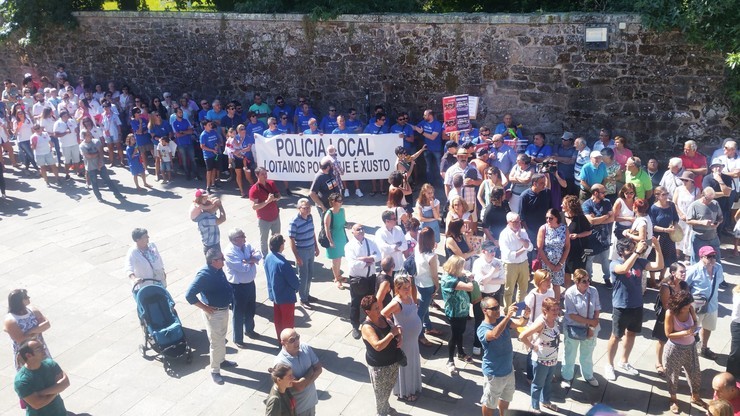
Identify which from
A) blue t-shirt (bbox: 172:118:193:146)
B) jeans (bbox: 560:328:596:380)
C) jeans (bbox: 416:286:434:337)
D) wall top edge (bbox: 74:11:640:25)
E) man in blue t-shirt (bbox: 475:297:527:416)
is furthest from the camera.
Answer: blue t-shirt (bbox: 172:118:193:146)

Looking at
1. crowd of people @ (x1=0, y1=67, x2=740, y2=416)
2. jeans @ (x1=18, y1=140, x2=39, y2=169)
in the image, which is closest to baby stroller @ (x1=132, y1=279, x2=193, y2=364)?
crowd of people @ (x1=0, y1=67, x2=740, y2=416)

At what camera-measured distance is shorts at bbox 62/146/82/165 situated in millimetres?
14880

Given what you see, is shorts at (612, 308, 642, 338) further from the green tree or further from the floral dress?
the green tree

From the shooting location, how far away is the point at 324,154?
13.5 meters

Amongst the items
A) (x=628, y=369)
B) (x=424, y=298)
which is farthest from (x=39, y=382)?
(x=628, y=369)

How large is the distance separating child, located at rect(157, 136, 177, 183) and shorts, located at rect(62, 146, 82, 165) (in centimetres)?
184

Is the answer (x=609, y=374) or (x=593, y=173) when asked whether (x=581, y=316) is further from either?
(x=593, y=173)

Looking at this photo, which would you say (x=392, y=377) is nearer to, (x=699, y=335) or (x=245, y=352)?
(x=245, y=352)

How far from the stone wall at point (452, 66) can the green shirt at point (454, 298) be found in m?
6.94

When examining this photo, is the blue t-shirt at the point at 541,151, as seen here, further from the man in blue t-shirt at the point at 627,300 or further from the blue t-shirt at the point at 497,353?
the blue t-shirt at the point at 497,353

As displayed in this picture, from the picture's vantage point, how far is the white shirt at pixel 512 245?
8.39 meters

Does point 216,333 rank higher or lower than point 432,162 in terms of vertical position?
lower

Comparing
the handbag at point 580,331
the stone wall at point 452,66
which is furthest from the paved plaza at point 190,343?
the stone wall at point 452,66

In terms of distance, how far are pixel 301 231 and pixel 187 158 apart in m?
Answer: 6.72
